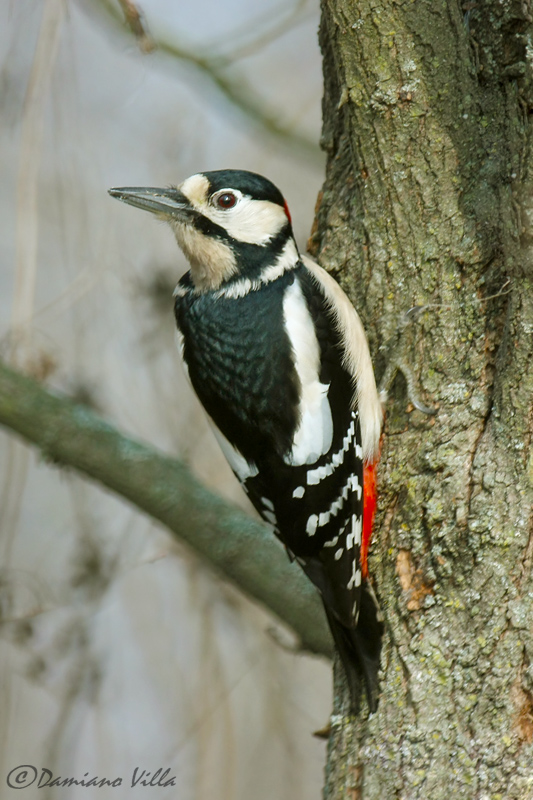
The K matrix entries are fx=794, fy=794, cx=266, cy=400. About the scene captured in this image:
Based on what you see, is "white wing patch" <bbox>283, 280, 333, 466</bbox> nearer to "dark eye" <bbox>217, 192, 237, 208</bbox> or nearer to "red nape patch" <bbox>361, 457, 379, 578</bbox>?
"red nape patch" <bbox>361, 457, 379, 578</bbox>

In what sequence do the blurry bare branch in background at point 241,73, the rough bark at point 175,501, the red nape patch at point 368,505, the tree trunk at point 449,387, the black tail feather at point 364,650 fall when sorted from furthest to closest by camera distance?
the blurry bare branch in background at point 241,73 < the rough bark at point 175,501 < the red nape patch at point 368,505 < the black tail feather at point 364,650 < the tree trunk at point 449,387

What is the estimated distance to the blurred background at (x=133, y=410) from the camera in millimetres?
2900

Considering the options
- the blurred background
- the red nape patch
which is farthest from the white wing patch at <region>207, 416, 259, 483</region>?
the blurred background

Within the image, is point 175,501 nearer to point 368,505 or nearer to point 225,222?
point 368,505

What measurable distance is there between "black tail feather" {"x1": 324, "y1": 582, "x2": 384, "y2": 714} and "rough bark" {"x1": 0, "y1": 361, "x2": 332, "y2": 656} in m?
0.55

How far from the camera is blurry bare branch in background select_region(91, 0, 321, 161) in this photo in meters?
3.19

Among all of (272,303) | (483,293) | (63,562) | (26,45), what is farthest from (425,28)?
(63,562)

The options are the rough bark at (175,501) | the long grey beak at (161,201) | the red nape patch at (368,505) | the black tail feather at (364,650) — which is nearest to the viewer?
the black tail feather at (364,650)

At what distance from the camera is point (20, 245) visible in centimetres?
252

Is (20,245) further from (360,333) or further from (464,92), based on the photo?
(464,92)

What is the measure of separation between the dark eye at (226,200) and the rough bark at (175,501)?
81cm

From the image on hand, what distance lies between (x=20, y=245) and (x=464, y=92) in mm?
1454

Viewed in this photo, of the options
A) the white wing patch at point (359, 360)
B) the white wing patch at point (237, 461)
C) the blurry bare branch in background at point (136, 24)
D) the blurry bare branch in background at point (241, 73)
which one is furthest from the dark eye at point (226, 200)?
the blurry bare branch in background at point (241, 73)

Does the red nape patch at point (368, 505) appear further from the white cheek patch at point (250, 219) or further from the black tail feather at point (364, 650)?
the white cheek patch at point (250, 219)
